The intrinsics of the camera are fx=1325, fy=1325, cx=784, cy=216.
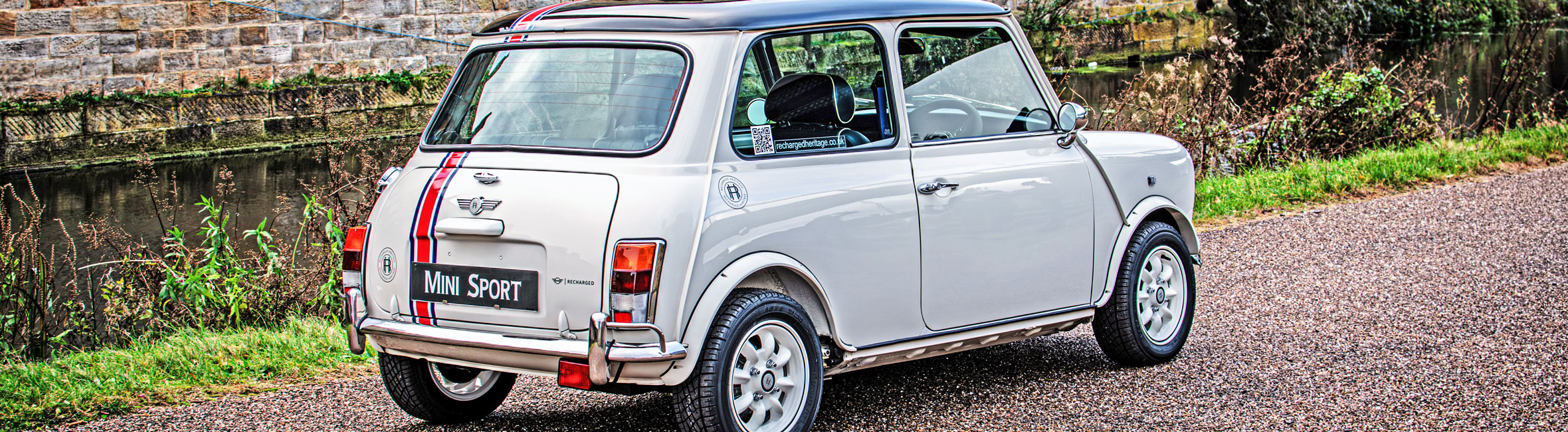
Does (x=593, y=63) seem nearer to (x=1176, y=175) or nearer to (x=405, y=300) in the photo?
(x=405, y=300)

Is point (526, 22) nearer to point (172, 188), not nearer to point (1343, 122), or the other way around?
point (1343, 122)

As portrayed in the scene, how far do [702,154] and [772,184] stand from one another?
0.30 m

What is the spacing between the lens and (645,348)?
3.90m

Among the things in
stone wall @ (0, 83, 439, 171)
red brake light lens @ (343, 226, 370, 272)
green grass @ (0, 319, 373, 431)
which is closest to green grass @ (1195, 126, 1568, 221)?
green grass @ (0, 319, 373, 431)

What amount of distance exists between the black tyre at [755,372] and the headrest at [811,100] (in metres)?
0.66

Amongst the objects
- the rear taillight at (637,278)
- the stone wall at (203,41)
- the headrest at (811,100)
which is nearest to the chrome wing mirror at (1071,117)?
the headrest at (811,100)

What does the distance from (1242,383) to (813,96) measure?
226 centimetres

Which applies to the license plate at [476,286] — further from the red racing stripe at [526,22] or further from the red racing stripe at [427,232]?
the red racing stripe at [526,22]

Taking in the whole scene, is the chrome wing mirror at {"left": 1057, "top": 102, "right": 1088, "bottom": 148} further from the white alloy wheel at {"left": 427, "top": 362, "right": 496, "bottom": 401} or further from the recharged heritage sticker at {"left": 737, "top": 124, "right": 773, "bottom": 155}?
the white alloy wheel at {"left": 427, "top": 362, "right": 496, "bottom": 401}

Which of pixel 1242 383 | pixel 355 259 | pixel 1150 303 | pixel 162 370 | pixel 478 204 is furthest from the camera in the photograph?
pixel 162 370

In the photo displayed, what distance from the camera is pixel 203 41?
1850cm

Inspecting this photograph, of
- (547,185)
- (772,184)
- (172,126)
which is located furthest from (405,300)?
(172,126)

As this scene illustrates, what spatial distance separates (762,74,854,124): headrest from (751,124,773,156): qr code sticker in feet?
0.34

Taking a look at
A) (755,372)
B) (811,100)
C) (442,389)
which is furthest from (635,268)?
(442,389)
